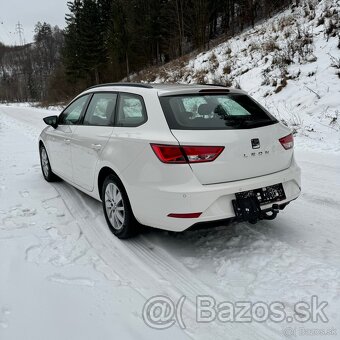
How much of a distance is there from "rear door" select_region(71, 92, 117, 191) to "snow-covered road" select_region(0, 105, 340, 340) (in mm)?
542

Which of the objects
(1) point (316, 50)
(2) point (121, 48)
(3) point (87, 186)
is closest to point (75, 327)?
(3) point (87, 186)

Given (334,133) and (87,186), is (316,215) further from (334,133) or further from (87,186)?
(334,133)

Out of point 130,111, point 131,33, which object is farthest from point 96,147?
point 131,33

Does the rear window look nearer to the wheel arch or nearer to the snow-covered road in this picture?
the wheel arch

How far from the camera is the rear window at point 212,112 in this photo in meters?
3.10

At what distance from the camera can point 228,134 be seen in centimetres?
302

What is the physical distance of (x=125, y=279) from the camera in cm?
300

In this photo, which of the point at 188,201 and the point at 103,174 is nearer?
the point at 188,201

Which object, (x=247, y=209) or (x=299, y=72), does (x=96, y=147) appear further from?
(x=299, y=72)

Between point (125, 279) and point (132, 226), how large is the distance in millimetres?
663

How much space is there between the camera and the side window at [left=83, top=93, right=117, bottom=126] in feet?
12.9

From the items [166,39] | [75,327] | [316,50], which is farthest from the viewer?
[166,39]

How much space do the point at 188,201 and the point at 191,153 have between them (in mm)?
402

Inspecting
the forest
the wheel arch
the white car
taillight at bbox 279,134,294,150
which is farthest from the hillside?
the forest
